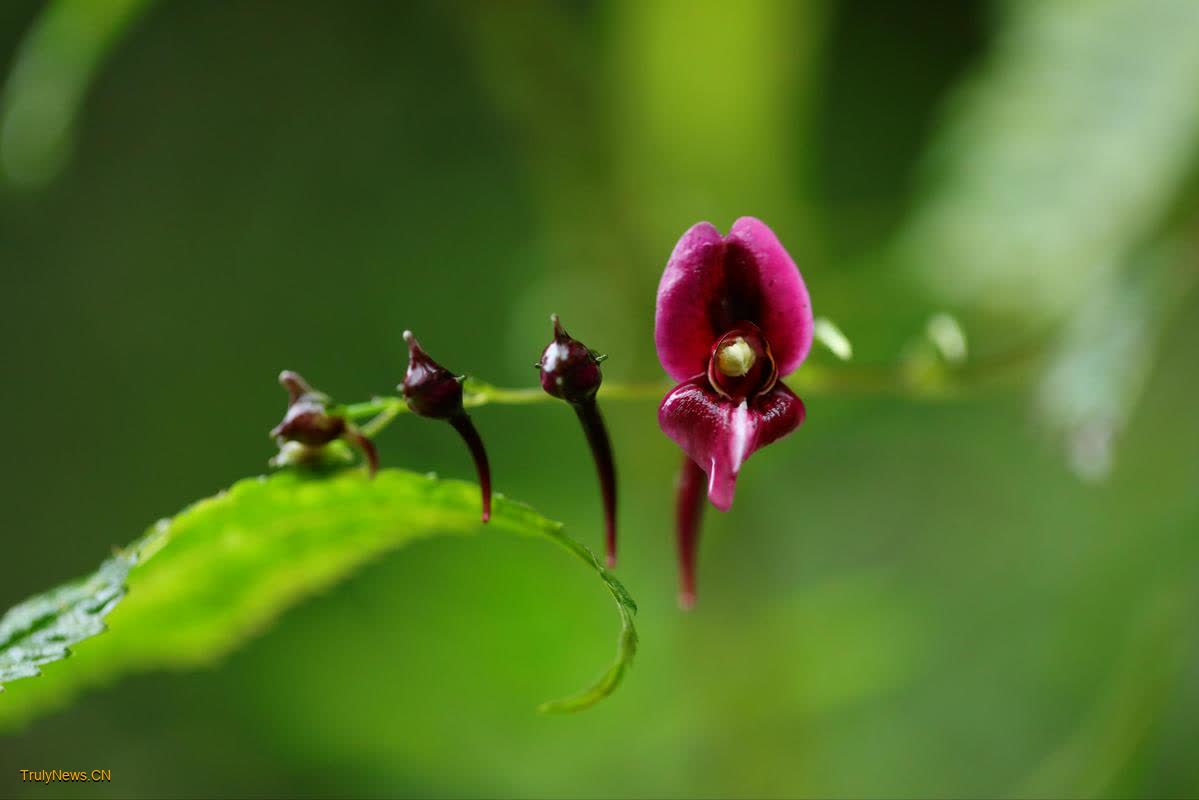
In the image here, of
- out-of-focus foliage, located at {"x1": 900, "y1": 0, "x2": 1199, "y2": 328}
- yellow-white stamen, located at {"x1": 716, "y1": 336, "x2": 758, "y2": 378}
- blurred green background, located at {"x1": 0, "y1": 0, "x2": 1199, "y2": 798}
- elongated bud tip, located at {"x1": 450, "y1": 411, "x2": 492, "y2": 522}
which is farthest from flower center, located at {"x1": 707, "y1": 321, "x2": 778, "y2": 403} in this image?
out-of-focus foliage, located at {"x1": 900, "y1": 0, "x2": 1199, "y2": 328}

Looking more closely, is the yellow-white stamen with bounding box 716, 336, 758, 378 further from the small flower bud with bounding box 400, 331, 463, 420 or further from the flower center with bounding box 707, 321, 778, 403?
the small flower bud with bounding box 400, 331, 463, 420

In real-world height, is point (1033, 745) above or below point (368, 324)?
below

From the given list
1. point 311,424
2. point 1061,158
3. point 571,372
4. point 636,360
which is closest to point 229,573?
point 311,424

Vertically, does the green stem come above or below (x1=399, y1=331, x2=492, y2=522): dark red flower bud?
above

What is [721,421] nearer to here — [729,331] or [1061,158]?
[729,331]

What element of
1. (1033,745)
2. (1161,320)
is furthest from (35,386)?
(1161,320)

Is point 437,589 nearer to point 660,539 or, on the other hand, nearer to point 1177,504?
point 660,539
